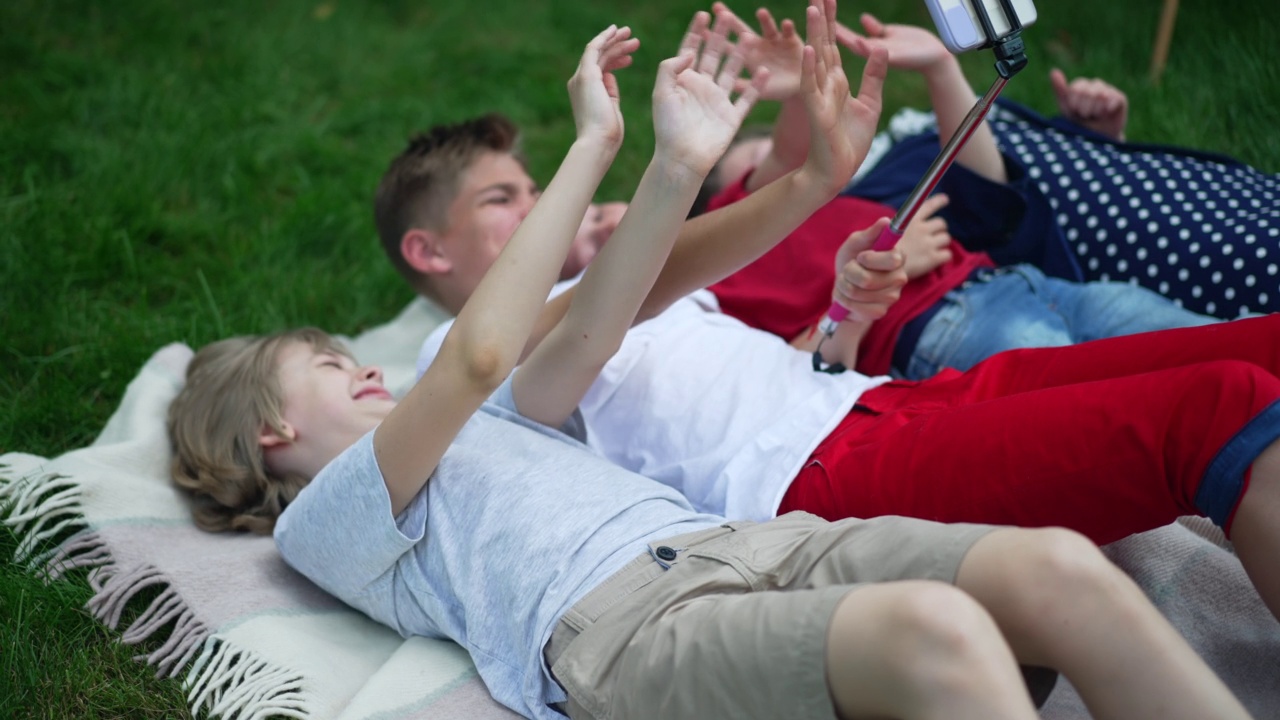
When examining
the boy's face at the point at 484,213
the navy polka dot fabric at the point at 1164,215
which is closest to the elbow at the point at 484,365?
the boy's face at the point at 484,213

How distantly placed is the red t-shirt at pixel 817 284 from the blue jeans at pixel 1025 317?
5 centimetres

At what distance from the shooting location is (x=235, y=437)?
68.0 inches

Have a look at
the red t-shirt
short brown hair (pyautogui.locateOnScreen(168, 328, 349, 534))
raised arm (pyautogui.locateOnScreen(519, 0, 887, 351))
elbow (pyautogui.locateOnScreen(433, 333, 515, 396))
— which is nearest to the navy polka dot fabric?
the red t-shirt

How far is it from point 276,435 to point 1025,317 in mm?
1343

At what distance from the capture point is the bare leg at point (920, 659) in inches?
38.6

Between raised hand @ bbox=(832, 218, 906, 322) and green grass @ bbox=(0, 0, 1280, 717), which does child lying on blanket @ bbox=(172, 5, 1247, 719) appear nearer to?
raised hand @ bbox=(832, 218, 906, 322)

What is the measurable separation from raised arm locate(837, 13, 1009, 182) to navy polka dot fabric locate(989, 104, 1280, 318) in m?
0.14

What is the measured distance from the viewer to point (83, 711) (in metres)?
1.44

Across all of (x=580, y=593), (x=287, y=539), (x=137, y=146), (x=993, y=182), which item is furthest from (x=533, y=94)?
(x=580, y=593)

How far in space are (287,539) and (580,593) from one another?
1.71 feet

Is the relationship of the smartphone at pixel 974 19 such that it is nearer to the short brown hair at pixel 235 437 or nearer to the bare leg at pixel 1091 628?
the bare leg at pixel 1091 628

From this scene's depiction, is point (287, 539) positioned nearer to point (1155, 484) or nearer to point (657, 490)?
point (657, 490)

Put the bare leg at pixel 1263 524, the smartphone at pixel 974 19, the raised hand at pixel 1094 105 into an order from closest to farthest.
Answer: the bare leg at pixel 1263 524, the smartphone at pixel 974 19, the raised hand at pixel 1094 105

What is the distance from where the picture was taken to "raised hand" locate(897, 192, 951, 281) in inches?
78.5
